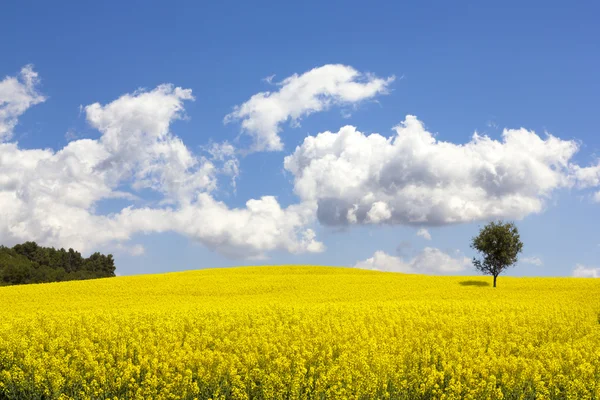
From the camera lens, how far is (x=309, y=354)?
1502cm

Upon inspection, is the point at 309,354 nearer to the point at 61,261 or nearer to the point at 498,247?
the point at 498,247

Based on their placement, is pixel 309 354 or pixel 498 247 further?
pixel 498 247

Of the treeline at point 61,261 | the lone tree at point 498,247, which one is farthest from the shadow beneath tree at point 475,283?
the treeline at point 61,261

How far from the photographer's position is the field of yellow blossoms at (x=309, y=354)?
1320 cm

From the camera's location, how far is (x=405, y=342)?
680 inches

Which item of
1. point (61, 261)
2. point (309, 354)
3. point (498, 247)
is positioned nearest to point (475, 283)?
point (498, 247)

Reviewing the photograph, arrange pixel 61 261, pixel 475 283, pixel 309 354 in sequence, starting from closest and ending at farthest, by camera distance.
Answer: pixel 309 354 → pixel 475 283 → pixel 61 261

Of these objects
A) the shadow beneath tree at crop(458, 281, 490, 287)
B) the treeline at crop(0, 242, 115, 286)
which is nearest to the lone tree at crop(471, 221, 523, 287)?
the shadow beneath tree at crop(458, 281, 490, 287)

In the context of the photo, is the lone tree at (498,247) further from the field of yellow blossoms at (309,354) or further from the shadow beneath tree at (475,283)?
the field of yellow blossoms at (309,354)

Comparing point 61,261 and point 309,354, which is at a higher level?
point 61,261

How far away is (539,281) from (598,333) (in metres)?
37.4

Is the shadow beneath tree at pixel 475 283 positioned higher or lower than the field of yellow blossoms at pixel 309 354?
higher

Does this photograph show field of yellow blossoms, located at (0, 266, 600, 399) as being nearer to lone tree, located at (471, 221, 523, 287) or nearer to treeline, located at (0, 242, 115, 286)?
lone tree, located at (471, 221, 523, 287)

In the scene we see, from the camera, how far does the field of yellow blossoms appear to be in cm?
1320
